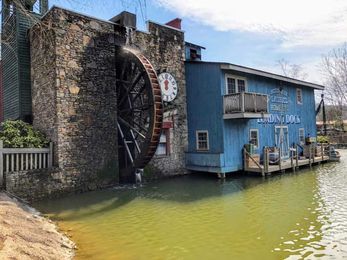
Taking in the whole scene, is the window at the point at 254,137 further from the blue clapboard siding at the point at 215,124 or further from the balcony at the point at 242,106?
the balcony at the point at 242,106

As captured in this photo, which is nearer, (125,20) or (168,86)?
(125,20)

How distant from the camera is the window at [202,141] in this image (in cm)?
1420

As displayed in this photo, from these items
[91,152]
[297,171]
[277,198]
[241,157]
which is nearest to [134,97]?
[91,152]

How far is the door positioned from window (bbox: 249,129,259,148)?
173cm

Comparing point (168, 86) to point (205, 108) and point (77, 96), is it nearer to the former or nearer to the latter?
point (205, 108)

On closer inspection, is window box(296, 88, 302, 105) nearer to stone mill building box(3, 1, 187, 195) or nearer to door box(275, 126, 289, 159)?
door box(275, 126, 289, 159)

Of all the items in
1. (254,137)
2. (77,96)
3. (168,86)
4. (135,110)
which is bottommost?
(254,137)

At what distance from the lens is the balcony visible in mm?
13062

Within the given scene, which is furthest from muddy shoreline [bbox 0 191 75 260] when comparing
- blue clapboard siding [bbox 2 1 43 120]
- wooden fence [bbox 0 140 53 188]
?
blue clapboard siding [bbox 2 1 43 120]

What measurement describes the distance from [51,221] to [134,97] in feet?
22.6

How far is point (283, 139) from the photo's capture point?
1703 cm

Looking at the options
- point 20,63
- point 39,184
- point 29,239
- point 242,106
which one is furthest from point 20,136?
point 242,106

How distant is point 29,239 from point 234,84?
11.3m

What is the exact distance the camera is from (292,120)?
58.9 feet
